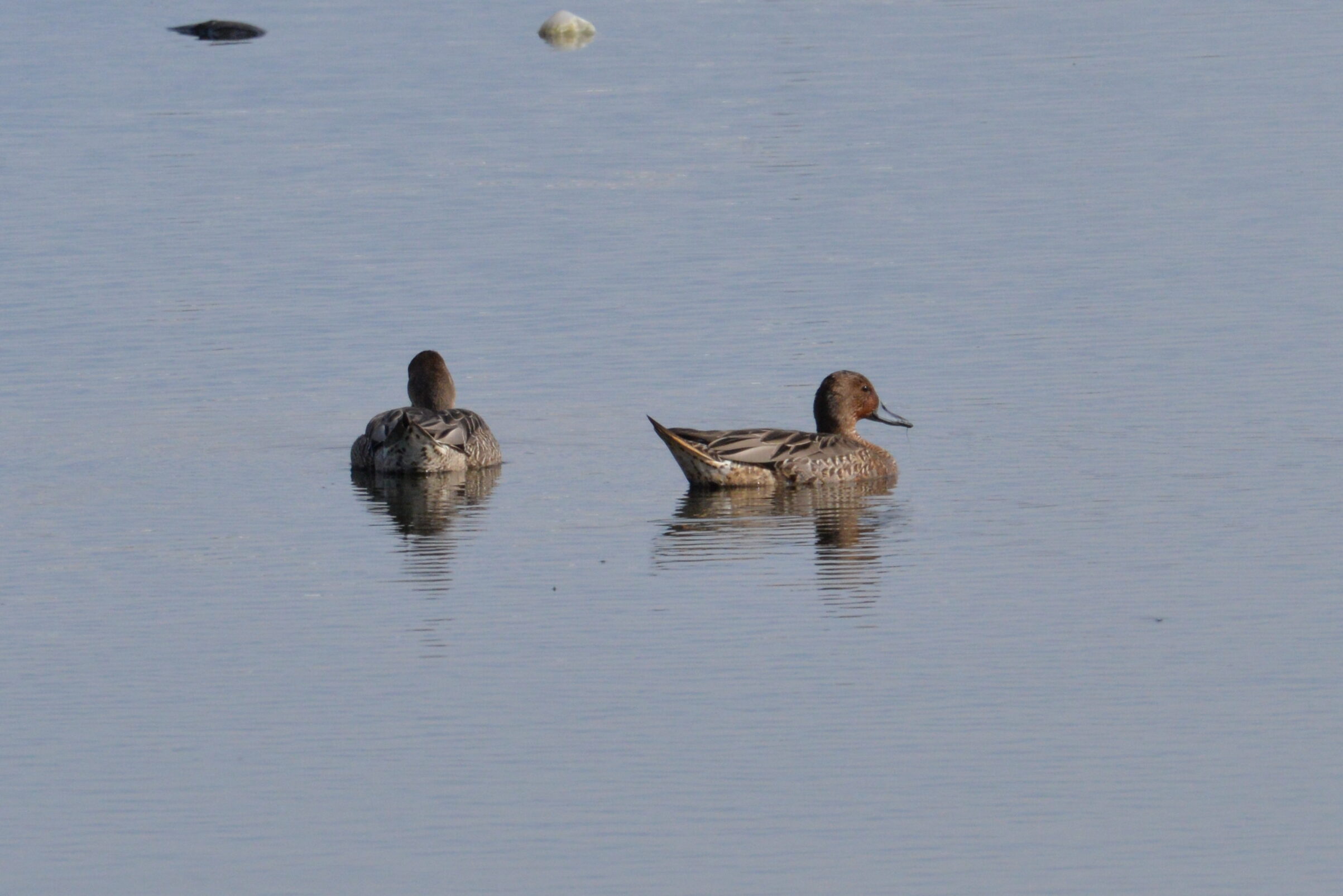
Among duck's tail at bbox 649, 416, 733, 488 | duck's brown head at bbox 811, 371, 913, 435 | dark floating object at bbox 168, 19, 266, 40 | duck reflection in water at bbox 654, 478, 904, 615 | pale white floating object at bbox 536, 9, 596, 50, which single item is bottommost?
duck reflection in water at bbox 654, 478, 904, 615

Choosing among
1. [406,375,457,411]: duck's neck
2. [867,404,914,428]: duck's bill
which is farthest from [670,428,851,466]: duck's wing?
[406,375,457,411]: duck's neck

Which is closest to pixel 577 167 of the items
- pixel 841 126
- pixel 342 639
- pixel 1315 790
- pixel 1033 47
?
pixel 841 126

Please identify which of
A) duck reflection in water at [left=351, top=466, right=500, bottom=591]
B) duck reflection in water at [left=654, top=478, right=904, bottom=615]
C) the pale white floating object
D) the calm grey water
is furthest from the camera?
the pale white floating object

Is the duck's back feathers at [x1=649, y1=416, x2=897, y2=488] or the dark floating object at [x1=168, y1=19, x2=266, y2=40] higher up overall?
the dark floating object at [x1=168, y1=19, x2=266, y2=40]

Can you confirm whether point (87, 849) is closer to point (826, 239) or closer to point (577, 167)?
point (826, 239)

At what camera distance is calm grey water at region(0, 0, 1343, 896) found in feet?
30.5

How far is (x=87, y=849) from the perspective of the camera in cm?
905

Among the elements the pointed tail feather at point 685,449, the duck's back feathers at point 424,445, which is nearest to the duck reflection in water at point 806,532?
the pointed tail feather at point 685,449

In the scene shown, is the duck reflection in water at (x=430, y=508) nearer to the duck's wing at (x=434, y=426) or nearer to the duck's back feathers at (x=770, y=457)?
the duck's wing at (x=434, y=426)

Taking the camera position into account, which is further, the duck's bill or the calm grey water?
the duck's bill

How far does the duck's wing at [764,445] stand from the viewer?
15555 millimetres

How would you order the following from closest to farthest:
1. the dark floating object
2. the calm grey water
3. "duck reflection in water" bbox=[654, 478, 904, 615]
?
the calm grey water → "duck reflection in water" bbox=[654, 478, 904, 615] → the dark floating object

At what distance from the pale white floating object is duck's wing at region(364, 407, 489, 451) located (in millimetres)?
19940

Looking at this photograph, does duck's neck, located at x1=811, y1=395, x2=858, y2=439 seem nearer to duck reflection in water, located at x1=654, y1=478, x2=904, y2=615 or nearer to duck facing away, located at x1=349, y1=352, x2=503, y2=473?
duck reflection in water, located at x1=654, y1=478, x2=904, y2=615
